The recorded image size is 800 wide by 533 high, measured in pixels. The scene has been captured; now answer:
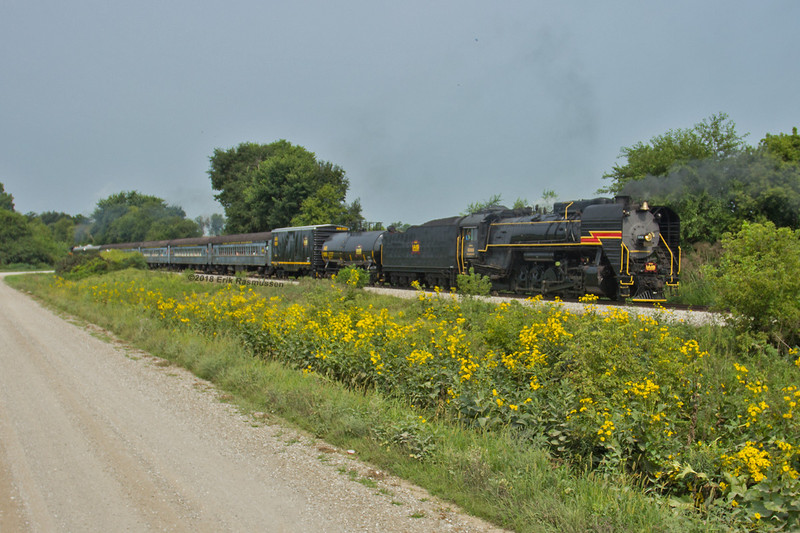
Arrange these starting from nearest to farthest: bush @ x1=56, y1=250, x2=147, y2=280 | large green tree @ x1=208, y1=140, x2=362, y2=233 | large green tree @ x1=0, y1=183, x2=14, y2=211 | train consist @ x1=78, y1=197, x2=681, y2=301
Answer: train consist @ x1=78, y1=197, x2=681, y2=301 → bush @ x1=56, y1=250, x2=147, y2=280 → large green tree @ x1=208, y1=140, x2=362, y2=233 → large green tree @ x1=0, y1=183, x2=14, y2=211

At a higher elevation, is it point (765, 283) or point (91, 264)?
point (91, 264)

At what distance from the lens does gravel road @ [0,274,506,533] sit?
5285 millimetres

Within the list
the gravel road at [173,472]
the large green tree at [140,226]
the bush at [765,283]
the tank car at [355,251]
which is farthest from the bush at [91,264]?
the large green tree at [140,226]

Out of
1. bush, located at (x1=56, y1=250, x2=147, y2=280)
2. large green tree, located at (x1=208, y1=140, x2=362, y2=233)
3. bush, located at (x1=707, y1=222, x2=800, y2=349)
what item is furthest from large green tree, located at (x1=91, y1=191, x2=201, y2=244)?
bush, located at (x1=707, y1=222, x2=800, y2=349)

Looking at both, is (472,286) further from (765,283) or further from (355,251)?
(355,251)

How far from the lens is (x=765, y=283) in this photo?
9.98 m

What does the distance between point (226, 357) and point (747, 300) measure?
9858mm

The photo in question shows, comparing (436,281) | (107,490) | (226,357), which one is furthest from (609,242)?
(107,490)

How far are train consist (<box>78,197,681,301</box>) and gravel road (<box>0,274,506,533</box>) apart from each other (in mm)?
12607

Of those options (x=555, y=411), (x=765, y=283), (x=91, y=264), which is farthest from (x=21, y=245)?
(x=765, y=283)

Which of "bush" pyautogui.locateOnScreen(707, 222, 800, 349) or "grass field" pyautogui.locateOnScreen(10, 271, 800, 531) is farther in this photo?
"bush" pyautogui.locateOnScreen(707, 222, 800, 349)

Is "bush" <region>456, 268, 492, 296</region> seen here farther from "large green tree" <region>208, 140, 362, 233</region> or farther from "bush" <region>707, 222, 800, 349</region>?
"large green tree" <region>208, 140, 362, 233</region>

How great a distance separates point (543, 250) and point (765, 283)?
10.1 m

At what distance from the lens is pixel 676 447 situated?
19.7 ft
